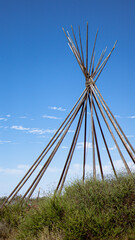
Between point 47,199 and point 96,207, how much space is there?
3.50 ft

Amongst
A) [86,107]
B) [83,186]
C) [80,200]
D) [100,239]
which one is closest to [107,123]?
[86,107]

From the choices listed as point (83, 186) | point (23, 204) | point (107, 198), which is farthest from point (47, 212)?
point (23, 204)

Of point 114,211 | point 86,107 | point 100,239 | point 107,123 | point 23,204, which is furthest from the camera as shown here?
point 86,107

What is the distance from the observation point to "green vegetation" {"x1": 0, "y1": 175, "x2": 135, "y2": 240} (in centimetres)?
362

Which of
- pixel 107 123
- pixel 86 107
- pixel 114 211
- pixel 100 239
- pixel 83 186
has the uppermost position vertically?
pixel 86 107

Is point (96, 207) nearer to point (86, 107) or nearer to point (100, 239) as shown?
point (100, 239)

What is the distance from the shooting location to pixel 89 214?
371 cm

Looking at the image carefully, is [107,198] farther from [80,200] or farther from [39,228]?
[39,228]

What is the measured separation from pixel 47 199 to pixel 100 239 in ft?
4.43

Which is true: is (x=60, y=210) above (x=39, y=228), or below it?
above

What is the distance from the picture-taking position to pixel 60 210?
406cm

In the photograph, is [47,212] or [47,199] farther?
[47,199]

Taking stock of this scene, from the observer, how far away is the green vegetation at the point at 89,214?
3.62 m

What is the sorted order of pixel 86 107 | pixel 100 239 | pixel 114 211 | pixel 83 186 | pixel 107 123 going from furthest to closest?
1. pixel 86 107
2. pixel 107 123
3. pixel 83 186
4. pixel 114 211
5. pixel 100 239
